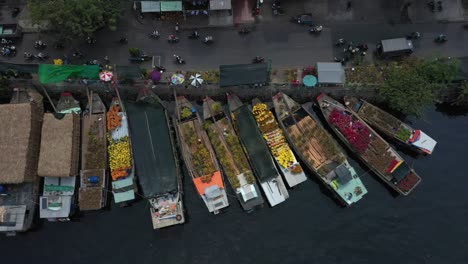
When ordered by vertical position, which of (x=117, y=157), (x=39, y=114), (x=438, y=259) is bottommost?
(x=438, y=259)

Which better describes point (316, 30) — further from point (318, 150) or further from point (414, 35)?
point (318, 150)

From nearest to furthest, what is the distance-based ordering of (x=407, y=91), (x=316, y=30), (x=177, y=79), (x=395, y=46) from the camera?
1. (x=407, y=91)
2. (x=177, y=79)
3. (x=395, y=46)
4. (x=316, y=30)

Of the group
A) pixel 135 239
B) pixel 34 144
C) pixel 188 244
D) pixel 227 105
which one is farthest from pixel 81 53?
pixel 188 244

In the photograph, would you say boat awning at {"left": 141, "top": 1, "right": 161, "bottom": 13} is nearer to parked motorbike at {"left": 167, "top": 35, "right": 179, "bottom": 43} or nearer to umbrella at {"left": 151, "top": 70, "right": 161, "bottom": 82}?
parked motorbike at {"left": 167, "top": 35, "right": 179, "bottom": 43}

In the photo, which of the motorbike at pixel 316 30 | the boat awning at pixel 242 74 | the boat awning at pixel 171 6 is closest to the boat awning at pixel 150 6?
the boat awning at pixel 171 6

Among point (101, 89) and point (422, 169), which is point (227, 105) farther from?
point (422, 169)

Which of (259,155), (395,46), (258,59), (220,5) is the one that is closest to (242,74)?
(258,59)
